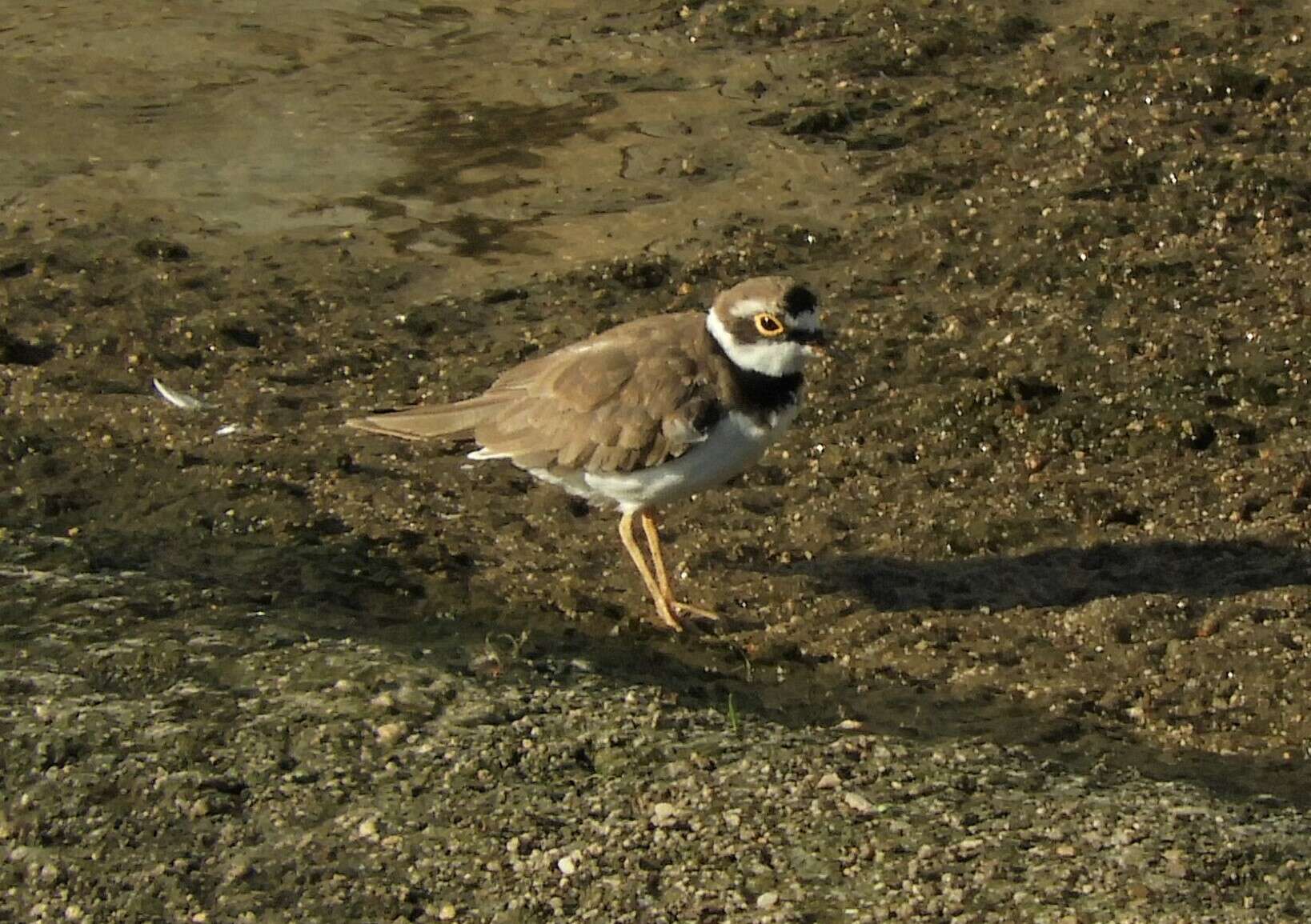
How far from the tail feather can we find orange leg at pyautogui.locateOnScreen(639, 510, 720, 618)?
0.70m

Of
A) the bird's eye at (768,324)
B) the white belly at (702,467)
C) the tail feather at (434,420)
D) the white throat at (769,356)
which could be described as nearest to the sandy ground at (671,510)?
the tail feather at (434,420)

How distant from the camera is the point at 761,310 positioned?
6.29 meters

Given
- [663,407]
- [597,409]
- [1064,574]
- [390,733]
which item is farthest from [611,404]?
[1064,574]

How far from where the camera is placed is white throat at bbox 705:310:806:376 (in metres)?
6.27

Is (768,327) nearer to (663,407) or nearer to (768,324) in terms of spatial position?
(768,324)

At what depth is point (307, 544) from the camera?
22.1ft

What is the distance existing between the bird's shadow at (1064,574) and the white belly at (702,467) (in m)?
0.59

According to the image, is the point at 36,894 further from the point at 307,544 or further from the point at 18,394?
the point at 18,394

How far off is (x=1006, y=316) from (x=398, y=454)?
8.89 feet

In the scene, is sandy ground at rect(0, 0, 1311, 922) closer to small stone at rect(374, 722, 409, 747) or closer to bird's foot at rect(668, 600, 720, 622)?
small stone at rect(374, 722, 409, 747)

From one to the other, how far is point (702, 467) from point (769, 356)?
0.46 meters

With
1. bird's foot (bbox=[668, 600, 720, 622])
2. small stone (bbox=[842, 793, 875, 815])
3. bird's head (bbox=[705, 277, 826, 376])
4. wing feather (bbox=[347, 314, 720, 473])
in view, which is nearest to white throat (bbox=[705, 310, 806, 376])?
bird's head (bbox=[705, 277, 826, 376])

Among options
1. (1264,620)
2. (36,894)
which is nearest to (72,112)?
(36,894)

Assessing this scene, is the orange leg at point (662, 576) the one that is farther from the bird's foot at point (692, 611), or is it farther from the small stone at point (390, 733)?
the small stone at point (390, 733)
